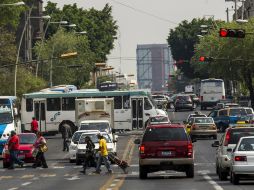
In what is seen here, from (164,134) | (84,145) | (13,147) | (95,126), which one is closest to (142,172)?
(164,134)

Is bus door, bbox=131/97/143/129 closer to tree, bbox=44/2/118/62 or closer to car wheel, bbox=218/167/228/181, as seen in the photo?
car wheel, bbox=218/167/228/181

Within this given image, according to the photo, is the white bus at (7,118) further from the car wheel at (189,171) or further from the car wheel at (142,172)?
the car wheel at (189,171)

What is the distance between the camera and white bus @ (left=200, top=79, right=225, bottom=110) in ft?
447

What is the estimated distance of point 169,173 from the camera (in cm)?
4325

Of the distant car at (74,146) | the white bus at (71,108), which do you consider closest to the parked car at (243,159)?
the distant car at (74,146)

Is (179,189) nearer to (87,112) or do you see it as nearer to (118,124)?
(87,112)

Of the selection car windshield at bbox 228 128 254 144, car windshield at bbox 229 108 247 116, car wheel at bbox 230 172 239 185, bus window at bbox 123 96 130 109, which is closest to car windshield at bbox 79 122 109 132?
bus window at bbox 123 96 130 109

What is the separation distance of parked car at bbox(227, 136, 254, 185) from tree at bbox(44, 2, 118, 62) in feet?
414

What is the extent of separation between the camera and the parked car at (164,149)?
37.1 m

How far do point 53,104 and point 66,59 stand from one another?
40.1 meters

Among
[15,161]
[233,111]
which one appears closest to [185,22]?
[233,111]

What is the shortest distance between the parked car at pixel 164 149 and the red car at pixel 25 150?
47.9 ft

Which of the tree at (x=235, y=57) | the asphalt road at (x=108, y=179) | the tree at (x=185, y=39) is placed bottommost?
the asphalt road at (x=108, y=179)

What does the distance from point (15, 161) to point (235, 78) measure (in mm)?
72922
